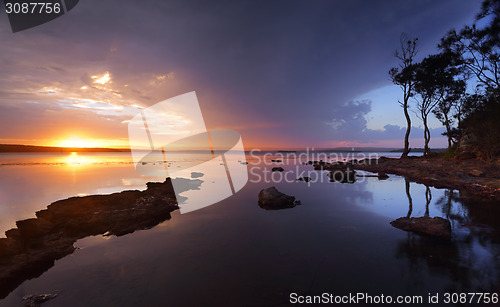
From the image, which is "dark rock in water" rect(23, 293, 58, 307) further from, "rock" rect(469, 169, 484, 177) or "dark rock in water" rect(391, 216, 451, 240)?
"rock" rect(469, 169, 484, 177)

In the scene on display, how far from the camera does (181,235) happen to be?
9328 mm

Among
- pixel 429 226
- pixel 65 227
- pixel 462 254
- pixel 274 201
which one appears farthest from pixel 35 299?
pixel 429 226

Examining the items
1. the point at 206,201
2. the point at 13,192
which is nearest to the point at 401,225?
the point at 206,201

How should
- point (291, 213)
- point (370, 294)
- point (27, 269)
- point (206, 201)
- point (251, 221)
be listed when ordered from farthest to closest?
1. point (206, 201)
2. point (291, 213)
3. point (251, 221)
4. point (27, 269)
5. point (370, 294)

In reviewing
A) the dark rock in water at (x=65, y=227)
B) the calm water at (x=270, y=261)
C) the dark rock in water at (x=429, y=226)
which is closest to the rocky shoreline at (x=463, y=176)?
the calm water at (x=270, y=261)

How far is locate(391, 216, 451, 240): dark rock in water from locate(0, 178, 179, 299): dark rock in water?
41.6ft

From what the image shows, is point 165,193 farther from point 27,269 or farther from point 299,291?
point 299,291

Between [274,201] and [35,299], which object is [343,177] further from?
[35,299]

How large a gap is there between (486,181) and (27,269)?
3083cm

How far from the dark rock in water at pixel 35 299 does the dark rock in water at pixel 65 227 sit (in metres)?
0.75

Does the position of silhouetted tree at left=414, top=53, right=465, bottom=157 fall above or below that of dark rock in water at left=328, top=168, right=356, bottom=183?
above

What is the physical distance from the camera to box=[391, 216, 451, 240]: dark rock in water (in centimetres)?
833

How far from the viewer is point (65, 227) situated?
31.1ft

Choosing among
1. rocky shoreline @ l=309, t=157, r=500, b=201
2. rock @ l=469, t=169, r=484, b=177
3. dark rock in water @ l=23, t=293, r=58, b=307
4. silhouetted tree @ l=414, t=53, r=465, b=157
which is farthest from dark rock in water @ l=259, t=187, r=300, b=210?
silhouetted tree @ l=414, t=53, r=465, b=157
